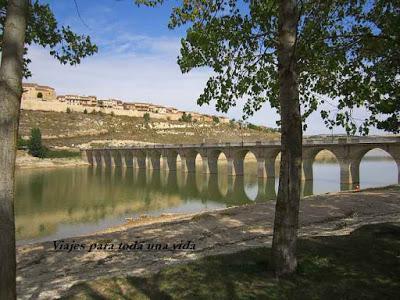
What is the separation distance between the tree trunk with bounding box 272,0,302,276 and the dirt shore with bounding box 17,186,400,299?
353 cm

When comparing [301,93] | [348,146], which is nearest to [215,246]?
[301,93]

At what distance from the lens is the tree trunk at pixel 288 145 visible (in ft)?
23.8

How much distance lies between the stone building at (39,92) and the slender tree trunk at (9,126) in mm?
138486

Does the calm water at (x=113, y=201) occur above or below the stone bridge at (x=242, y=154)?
below

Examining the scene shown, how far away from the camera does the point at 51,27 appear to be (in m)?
8.61

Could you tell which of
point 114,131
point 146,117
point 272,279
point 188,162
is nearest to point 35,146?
point 188,162

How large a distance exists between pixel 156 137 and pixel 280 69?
116m

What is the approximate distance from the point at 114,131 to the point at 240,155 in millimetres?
78879

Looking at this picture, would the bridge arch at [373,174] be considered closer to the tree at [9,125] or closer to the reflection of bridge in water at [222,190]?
the reflection of bridge in water at [222,190]

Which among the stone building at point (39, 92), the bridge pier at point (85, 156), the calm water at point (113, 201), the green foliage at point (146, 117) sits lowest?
the calm water at point (113, 201)

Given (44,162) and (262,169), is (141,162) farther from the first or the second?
(262,169)

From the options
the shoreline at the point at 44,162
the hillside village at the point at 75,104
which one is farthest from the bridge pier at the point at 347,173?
the hillside village at the point at 75,104

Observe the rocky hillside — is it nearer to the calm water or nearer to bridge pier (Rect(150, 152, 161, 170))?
bridge pier (Rect(150, 152, 161, 170))

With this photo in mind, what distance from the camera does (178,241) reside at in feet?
43.5
